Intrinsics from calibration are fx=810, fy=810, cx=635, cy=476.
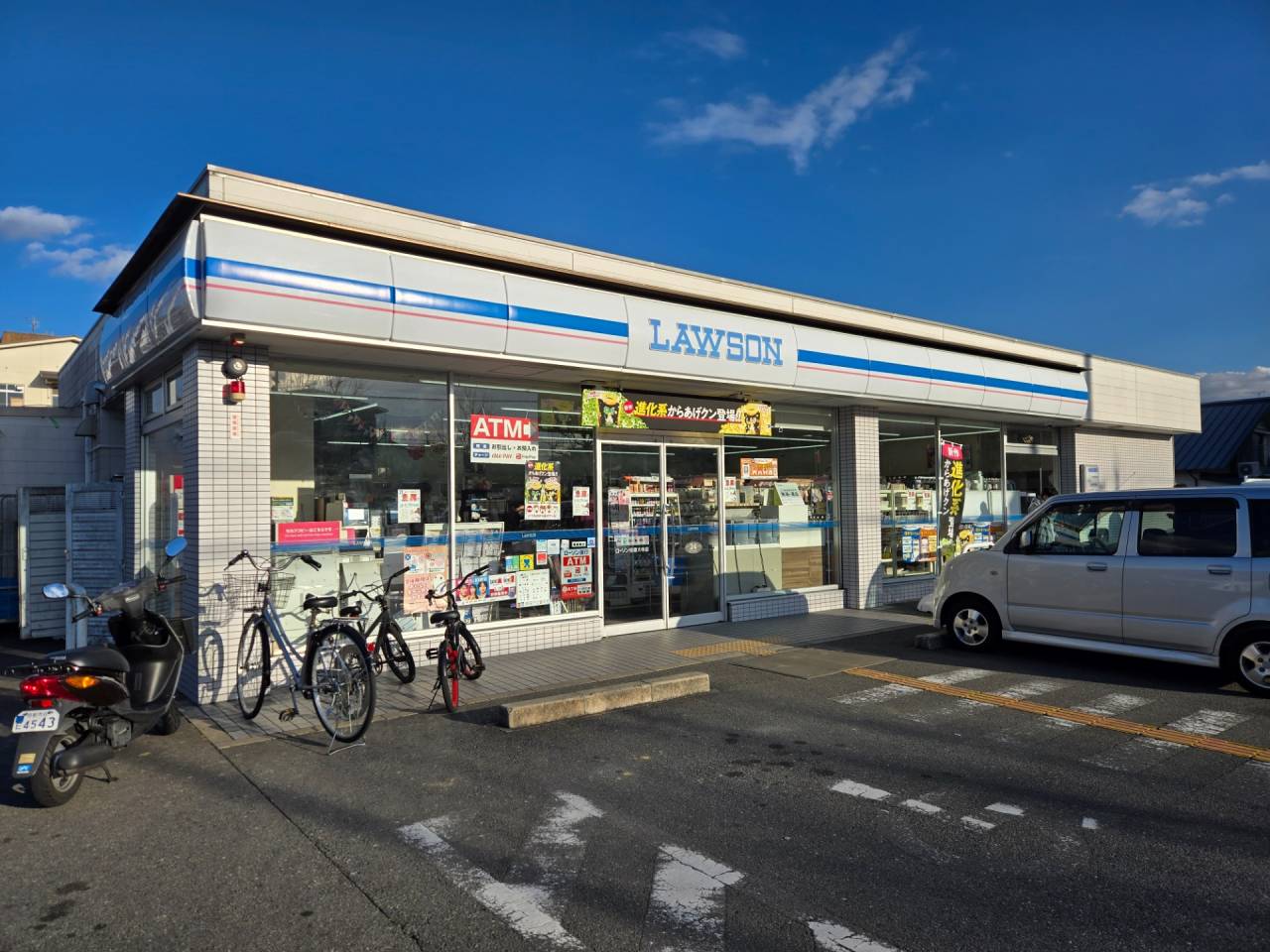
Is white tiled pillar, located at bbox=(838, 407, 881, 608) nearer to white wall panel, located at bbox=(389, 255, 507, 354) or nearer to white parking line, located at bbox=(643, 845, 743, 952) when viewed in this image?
white wall panel, located at bbox=(389, 255, 507, 354)

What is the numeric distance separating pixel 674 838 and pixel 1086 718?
4.14m

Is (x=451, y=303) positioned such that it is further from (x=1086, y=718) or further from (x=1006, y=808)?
(x=1086, y=718)

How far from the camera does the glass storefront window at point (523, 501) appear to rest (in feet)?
29.7

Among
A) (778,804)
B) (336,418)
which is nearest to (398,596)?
(336,418)

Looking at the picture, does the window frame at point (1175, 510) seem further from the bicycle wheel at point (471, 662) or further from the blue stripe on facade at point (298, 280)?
Answer: the blue stripe on facade at point (298, 280)

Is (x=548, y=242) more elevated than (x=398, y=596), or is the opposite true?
(x=548, y=242)

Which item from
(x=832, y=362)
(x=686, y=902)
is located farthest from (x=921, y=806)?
(x=832, y=362)

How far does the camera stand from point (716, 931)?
135 inches

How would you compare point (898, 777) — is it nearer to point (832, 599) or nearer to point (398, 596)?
point (398, 596)

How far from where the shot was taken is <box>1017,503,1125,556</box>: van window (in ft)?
26.9

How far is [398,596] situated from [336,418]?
6.49 feet

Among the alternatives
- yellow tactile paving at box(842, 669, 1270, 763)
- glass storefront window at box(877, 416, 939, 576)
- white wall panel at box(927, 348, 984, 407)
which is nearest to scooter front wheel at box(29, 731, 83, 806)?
yellow tactile paving at box(842, 669, 1270, 763)

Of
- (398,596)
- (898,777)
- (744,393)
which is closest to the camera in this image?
(898,777)

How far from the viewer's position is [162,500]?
9.21 meters
